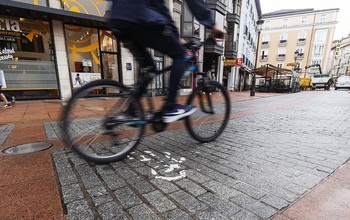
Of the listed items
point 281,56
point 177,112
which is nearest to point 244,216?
point 177,112

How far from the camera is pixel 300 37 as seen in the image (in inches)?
1884

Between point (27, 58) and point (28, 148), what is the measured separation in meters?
7.66

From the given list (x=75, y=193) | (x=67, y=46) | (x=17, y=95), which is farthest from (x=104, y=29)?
(x=75, y=193)

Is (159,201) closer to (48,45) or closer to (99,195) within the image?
(99,195)

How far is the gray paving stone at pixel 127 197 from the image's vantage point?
1308 millimetres

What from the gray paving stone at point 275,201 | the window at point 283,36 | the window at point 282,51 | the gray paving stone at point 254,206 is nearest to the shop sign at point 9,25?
the gray paving stone at point 254,206

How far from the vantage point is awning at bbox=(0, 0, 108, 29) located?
640 cm

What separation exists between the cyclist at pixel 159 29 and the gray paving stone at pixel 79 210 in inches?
44.3

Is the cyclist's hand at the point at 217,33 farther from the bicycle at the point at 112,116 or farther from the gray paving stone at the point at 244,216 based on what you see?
the gray paving stone at the point at 244,216

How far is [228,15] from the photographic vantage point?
1888 cm

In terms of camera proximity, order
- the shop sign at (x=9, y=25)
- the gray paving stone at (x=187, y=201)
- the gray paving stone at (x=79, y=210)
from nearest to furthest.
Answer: the gray paving stone at (x=79, y=210) < the gray paving stone at (x=187, y=201) < the shop sign at (x=9, y=25)

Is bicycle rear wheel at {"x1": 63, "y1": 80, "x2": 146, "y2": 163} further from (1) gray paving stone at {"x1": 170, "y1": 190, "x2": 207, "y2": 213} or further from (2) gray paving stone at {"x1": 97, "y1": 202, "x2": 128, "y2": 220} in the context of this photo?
(1) gray paving stone at {"x1": 170, "y1": 190, "x2": 207, "y2": 213}

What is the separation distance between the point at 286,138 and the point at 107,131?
2.92 meters

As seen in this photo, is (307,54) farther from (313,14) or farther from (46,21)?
(46,21)
